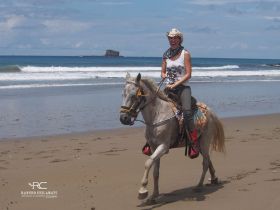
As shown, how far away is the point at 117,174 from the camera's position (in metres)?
8.69

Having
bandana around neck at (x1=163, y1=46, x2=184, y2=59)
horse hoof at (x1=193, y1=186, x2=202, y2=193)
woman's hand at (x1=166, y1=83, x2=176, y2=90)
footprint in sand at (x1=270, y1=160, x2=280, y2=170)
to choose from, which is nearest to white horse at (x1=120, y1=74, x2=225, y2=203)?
woman's hand at (x1=166, y1=83, x2=176, y2=90)

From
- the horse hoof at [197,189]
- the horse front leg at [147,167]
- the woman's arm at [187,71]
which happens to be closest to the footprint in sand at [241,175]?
the horse hoof at [197,189]

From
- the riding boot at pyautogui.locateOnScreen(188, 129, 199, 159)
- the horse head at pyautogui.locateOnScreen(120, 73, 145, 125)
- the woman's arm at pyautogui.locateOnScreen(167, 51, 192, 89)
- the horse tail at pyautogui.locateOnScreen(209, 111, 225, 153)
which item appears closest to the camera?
the horse head at pyautogui.locateOnScreen(120, 73, 145, 125)

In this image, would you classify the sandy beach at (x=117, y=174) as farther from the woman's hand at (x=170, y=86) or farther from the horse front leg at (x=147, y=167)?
the woman's hand at (x=170, y=86)

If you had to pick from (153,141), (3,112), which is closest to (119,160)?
(153,141)

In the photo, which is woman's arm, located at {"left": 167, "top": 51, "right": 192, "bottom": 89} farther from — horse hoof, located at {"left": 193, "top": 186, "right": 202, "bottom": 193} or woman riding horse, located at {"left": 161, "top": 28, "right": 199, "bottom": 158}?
horse hoof, located at {"left": 193, "top": 186, "right": 202, "bottom": 193}

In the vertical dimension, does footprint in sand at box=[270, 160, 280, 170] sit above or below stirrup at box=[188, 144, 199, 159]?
below

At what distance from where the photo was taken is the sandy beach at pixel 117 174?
6961 mm

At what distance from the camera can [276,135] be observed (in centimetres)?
1308

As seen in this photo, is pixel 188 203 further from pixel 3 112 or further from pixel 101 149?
pixel 3 112

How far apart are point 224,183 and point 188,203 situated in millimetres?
1318

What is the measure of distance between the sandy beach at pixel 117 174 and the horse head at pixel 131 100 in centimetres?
120

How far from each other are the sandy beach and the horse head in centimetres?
120

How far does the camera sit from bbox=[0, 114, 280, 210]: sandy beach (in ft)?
22.8
